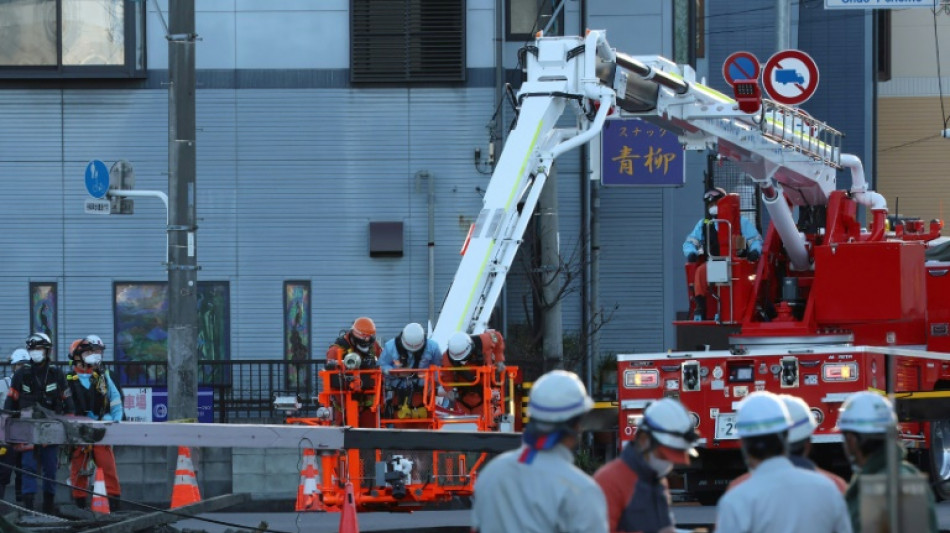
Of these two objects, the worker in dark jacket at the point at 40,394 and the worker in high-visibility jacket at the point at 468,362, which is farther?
the worker in dark jacket at the point at 40,394

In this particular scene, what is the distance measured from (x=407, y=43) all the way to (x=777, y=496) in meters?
18.1

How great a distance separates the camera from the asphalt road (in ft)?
49.3

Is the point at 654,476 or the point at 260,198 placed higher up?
the point at 260,198

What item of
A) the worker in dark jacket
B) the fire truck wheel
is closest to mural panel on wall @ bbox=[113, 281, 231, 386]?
the worker in dark jacket

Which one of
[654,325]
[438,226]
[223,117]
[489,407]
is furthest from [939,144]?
[489,407]

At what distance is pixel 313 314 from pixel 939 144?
15.1 metres

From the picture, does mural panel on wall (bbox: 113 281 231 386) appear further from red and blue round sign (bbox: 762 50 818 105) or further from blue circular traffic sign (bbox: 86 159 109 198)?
red and blue round sign (bbox: 762 50 818 105)

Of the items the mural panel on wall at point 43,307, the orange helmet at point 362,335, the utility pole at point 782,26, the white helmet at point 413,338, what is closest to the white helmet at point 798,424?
the white helmet at point 413,338

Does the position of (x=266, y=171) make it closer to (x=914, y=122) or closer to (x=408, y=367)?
(x=408, y=367)

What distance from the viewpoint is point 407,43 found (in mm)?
23781

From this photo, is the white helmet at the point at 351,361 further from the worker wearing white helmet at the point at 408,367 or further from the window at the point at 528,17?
the window at the point at 528,17

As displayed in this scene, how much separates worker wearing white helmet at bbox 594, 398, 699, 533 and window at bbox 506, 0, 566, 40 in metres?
17.4

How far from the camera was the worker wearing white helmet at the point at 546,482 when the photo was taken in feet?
20.6

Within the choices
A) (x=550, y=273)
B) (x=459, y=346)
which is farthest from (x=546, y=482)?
(x=550, y=273)
